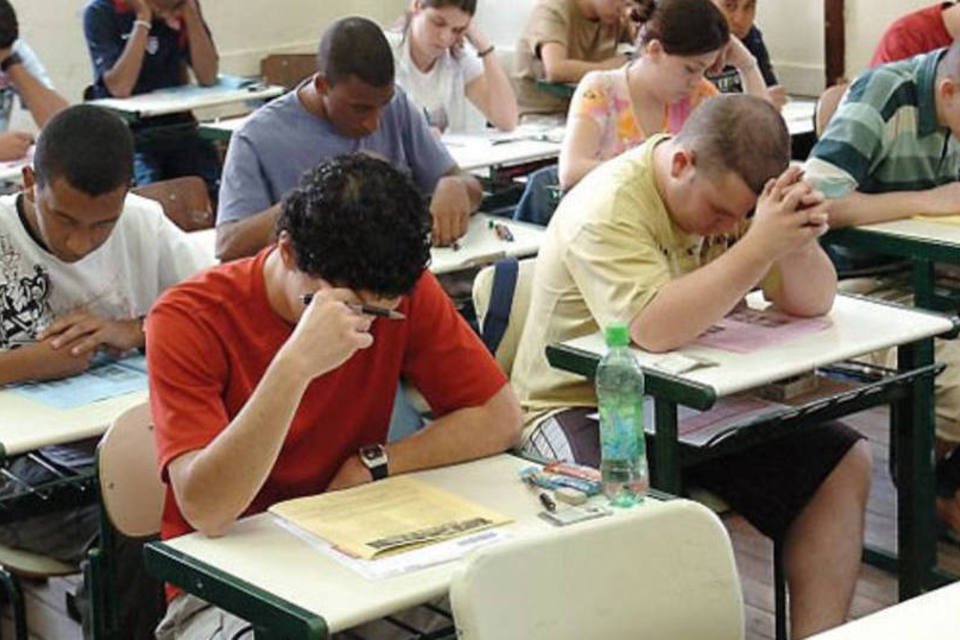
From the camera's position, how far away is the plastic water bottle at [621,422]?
2.52 metres

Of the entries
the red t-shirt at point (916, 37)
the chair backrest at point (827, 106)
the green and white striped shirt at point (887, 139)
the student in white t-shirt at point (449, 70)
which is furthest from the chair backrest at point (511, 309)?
the red t-shirt at point (916, 37)

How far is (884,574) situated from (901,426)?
615mm

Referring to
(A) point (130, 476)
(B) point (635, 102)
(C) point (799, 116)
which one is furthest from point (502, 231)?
(C) point (799, 116)

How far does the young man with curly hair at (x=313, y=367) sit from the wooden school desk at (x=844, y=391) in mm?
327

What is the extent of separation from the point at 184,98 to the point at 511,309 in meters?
3.32

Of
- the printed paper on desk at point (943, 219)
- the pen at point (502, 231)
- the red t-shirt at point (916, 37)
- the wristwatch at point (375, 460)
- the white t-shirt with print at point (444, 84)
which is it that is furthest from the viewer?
the white t-shirt with print at point (444, 84)

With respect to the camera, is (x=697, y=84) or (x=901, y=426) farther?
(x=697, y=84)

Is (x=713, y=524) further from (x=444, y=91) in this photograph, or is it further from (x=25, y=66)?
(x=25, y=66)

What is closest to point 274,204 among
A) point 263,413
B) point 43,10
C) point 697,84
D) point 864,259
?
point 697,84

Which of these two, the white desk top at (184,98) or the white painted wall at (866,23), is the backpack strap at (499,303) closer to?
the white desk top at (184,98)

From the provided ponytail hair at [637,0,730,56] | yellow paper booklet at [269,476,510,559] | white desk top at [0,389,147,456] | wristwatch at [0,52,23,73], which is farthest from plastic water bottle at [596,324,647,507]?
wristwatch at [0,52,23,73]

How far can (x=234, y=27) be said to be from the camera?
795 centimetres

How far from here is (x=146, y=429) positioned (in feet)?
8.75

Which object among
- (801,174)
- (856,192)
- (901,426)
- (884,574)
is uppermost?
(801,174)
